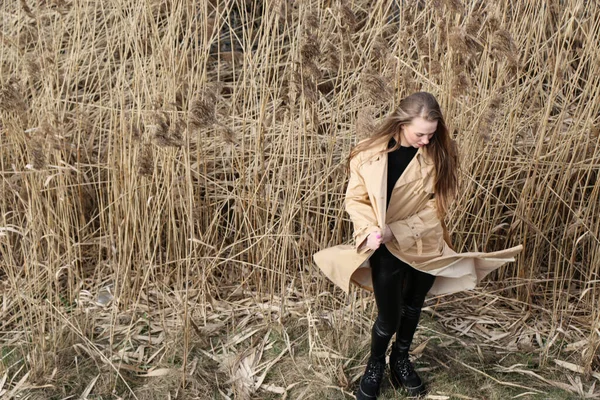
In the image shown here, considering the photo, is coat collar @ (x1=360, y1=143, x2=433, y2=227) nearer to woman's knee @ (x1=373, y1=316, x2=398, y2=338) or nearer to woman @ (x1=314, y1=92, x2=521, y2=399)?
woman @ (x1=314, y1=92, x2=521, y2=399)

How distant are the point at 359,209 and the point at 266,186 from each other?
32.3 inches


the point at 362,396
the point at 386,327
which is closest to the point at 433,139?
the point at 386,327

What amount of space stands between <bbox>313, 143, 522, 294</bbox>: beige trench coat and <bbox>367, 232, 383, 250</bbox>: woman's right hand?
16 mm

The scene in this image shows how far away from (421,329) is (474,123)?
87cm

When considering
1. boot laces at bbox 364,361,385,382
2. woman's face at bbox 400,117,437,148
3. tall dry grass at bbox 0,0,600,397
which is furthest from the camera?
tall dry grass at bbox 0,0,600,397

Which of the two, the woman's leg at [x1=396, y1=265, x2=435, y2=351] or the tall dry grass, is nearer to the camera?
the woman's leg at [x1=396, y1=265, x2=435, y2=351]

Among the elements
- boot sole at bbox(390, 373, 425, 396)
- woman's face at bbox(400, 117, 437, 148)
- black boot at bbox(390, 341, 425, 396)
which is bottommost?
boot sole at bbox(390, 373, 425, 396)

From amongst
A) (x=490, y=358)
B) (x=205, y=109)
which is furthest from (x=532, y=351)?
(x=205, y=109)

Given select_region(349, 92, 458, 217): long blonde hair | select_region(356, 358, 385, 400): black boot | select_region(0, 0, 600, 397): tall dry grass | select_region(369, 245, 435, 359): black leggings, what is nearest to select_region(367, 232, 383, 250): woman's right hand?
select_region(369, 245, 435, 359): black leggings

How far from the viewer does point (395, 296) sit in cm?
208

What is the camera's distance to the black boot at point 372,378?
2288 millimetres

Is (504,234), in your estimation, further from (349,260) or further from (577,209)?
(349,260)

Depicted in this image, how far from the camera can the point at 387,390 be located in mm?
2404

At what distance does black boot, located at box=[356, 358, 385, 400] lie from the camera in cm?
229
